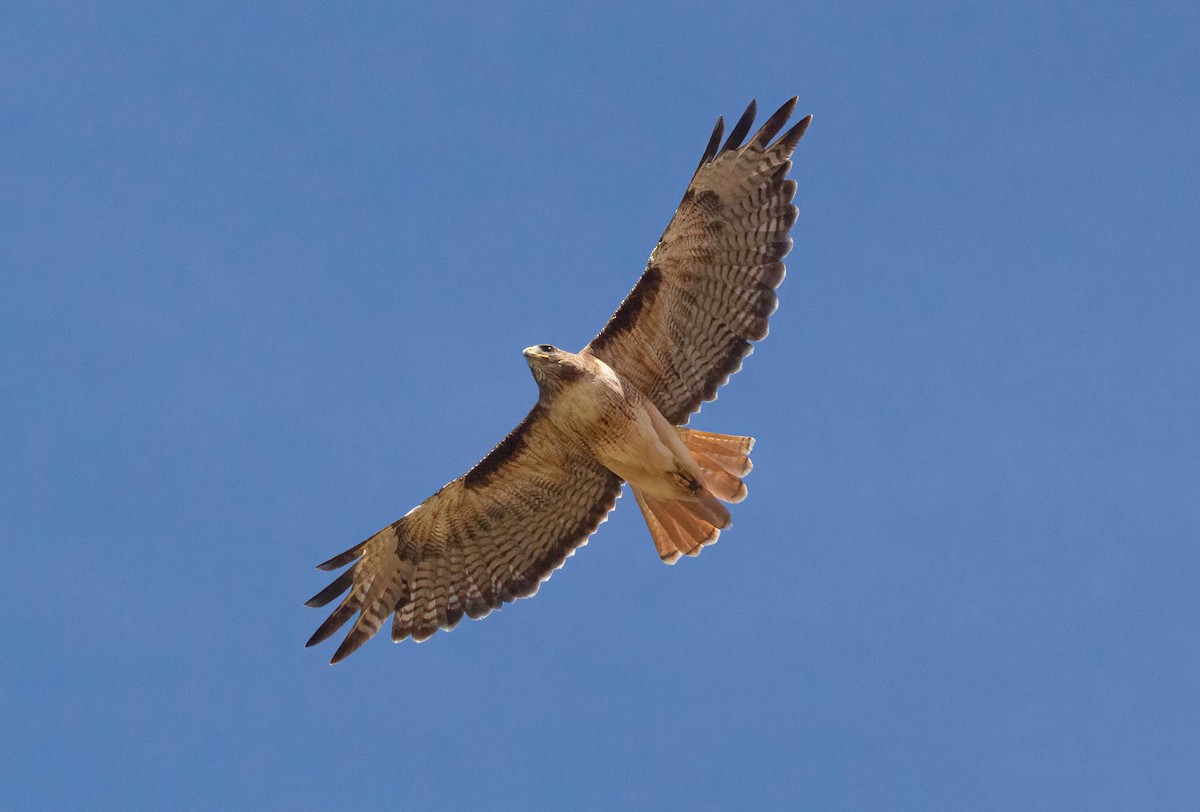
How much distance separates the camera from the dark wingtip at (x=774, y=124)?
14969 mm

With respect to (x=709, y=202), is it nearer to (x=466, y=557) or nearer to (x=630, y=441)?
(x=630, y=441)

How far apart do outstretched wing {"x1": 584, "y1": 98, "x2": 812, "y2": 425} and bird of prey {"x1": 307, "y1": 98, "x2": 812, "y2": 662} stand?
12 mm

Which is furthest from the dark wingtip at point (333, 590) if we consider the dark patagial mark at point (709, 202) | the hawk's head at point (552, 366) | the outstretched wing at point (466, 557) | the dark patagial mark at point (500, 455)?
the dark patagial mark at point (709, 202)

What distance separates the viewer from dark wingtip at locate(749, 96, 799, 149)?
15.0 metres

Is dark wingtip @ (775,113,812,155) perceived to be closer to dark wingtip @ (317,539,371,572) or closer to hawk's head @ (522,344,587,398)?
hawk's head @ (522,344,587,398)

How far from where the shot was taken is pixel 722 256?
15.0m

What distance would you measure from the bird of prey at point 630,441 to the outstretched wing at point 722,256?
12 mm

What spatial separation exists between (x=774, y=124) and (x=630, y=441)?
3.03 m

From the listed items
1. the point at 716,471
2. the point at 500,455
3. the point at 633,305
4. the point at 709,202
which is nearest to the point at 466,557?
the point at 500,455

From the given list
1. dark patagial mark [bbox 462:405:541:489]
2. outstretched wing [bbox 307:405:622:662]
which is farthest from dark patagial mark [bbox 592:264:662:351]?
outstretched wing [bbox 307:405:622:662]

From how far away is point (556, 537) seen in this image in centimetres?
1566

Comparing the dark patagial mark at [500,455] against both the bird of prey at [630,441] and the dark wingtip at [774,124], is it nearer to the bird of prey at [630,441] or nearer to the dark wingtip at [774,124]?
the bird of prey at [630,441]

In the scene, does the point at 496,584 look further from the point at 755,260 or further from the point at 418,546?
the point at 755,260

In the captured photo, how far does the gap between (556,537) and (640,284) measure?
247cm
